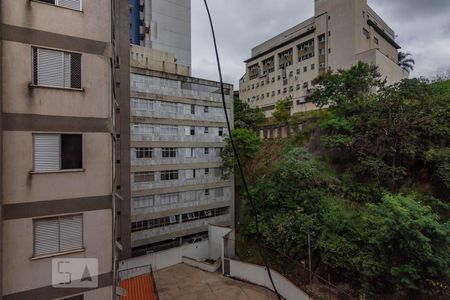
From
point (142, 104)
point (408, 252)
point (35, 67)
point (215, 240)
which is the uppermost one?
point (142, 104)

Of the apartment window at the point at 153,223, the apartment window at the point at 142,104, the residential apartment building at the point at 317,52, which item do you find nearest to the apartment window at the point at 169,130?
the apartment window at the point at 142,104

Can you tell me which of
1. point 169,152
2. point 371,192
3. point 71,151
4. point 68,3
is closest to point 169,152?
point 169,152

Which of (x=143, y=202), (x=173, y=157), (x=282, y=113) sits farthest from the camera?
(x=282, y=113)

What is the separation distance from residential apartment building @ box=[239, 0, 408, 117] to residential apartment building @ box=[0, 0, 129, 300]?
102ft

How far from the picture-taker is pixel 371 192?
15305 mm

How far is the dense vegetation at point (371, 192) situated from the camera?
367 inches

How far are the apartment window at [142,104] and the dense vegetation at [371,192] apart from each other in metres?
7.04

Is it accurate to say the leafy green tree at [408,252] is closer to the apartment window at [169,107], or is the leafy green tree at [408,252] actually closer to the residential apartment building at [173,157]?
the residential apartment building at [173,157]

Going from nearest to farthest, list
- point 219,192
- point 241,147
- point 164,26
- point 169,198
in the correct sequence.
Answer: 1. point 169,198
2. point 241,147
3. point 219,192
4. point 164,26

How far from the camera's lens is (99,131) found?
18.9ft

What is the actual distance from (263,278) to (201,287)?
11.4ft

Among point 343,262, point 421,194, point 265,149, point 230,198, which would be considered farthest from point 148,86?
point 421,194

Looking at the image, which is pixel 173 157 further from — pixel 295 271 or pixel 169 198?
pixel 295 271

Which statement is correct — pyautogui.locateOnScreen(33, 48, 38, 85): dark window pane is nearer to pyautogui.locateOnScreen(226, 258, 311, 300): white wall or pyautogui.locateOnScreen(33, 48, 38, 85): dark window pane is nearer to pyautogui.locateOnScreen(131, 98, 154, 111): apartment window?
pyautogui.locateOnScreen(131, 98, 154, 111): apartment window
